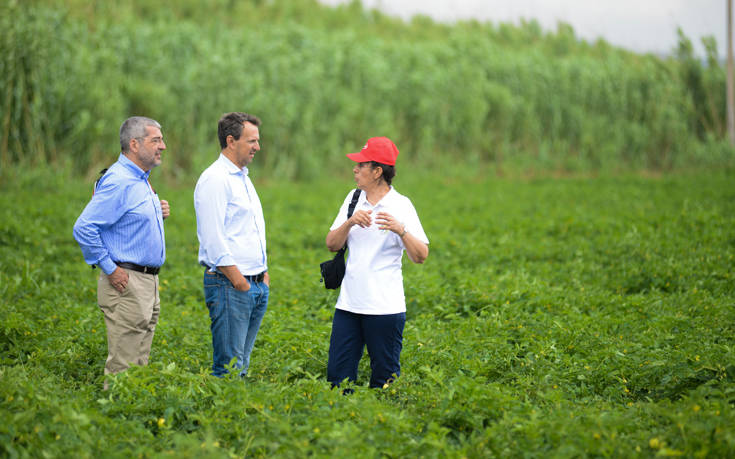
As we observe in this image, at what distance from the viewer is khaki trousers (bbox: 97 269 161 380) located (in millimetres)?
4887

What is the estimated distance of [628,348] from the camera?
6.11 m

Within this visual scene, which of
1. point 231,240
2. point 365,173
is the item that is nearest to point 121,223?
point 231,240

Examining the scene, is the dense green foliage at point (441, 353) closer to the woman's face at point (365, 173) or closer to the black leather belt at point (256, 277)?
the black leather belt at point (256, 277)

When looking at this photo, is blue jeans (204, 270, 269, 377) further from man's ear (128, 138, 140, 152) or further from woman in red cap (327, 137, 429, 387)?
man's ear (128, 138, 140, 152)

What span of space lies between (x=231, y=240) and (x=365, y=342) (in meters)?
1.27

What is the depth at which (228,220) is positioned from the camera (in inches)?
196

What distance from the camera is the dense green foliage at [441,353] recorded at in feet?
13.3

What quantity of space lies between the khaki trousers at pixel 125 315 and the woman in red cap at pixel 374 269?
143 cm

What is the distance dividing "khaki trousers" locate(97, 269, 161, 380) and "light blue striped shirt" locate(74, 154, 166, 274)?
6.2 inches

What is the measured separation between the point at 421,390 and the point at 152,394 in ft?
6.24

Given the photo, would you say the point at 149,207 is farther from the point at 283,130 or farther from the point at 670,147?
the point at 670,147

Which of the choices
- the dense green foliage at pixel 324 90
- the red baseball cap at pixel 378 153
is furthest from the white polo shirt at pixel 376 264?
the dense green foliage at pixel 324 90

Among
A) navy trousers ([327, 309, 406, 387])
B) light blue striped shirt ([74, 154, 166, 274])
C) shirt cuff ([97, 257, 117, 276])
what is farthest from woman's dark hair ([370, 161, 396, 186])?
shirt cuff ([97, 257, 117, 276])

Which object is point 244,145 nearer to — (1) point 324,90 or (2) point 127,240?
(2) point 127,240
